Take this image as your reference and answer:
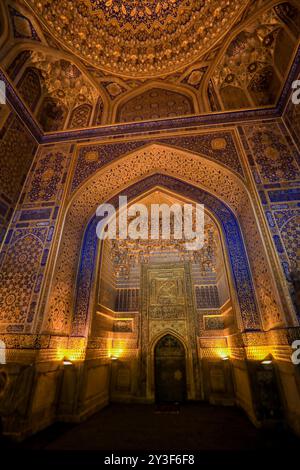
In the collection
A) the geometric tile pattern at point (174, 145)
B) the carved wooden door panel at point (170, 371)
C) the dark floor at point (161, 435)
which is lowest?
the dark floor at point (161, 435)

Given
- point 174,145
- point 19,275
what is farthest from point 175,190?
point 19,275

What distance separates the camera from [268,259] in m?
3.62

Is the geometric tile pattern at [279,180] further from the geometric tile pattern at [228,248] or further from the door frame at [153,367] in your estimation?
the door frame at [153,367]

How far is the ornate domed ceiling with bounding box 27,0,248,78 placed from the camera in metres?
5.30

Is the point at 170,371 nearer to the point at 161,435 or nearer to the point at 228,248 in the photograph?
the point at 161,435

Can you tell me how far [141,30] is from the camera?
6.12 metres

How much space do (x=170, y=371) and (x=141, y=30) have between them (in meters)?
9.77

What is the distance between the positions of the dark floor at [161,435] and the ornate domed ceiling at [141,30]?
784cm

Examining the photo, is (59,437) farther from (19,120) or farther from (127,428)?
(19,120)

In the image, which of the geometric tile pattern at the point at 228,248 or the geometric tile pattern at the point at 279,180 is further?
the geometric tile pattern at the point at 228,248

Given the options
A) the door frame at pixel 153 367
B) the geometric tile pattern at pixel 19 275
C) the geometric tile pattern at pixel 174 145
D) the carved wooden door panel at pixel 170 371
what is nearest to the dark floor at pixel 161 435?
the geometric tile pattern at pixel 19 275

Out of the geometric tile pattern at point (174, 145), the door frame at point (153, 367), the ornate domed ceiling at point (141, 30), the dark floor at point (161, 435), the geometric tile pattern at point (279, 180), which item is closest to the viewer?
the dark floor at point (161, 435)

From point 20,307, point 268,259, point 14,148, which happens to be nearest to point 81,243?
point 20,307

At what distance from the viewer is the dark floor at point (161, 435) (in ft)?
8.95
